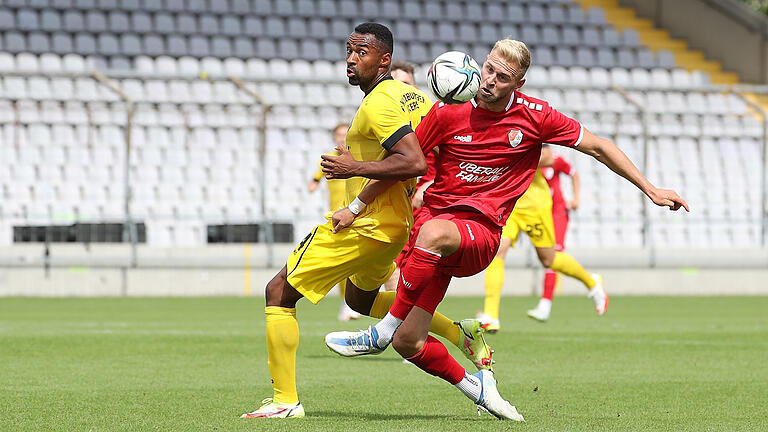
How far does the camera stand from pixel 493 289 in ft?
36.2

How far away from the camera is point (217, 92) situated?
1892cm

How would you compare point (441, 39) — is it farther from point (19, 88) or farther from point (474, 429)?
point (474, 429)

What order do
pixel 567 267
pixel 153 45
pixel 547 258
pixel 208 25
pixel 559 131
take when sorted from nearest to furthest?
pixel 559 131 → pixel 547 258 → pixel 567 267 → pixel 153 45 → pixel 208 25

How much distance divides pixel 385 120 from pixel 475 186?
0.57m

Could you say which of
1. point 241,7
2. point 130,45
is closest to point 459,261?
point 130,45

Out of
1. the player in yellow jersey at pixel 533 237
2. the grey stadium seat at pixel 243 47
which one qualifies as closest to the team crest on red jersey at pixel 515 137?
the player in yellow jersey at pixel 533 237

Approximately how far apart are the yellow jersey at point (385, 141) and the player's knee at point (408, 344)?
493 millimetres

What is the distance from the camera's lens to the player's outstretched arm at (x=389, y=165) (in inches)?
218

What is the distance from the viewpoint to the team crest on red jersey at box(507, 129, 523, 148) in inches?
229

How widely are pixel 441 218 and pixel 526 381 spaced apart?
85.9 inches

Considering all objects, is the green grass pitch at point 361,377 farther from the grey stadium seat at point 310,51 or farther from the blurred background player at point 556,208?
the grey stadium seat at point 310,51

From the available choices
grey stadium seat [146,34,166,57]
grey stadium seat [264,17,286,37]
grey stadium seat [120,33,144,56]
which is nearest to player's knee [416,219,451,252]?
grey stadium seat [120,33,144,56]

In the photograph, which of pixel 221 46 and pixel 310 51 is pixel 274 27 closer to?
pixel 310 51

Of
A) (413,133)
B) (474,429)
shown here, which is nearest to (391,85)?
(413,133)
